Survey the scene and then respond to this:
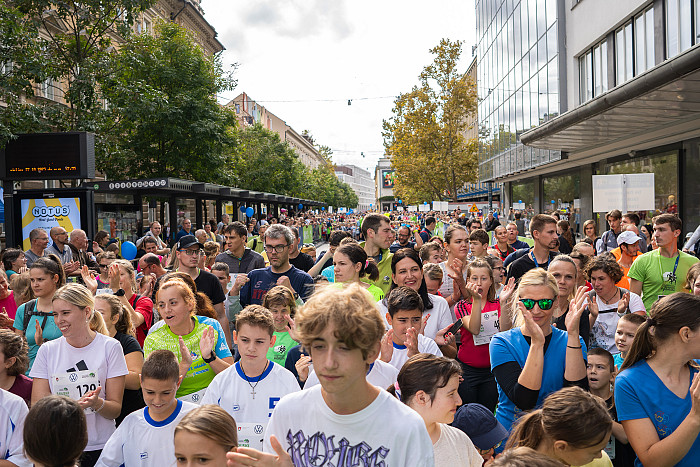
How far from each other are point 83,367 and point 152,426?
2.84ft

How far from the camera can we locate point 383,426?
7.04ft

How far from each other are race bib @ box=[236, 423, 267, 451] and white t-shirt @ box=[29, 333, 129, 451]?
40.0 inches

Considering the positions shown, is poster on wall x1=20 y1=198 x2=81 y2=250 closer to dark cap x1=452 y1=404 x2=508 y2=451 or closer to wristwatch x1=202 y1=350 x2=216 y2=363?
wristwatch x1=202 y1=350 x2=216 y2=363

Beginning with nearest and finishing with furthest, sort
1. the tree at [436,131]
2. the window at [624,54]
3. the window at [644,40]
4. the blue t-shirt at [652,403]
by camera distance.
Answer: the blue t-shirt at [652,403], the window at [644,40], the window at [624,54], the tree at [436,131]

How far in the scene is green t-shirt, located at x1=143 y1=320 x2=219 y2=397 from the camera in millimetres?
4652

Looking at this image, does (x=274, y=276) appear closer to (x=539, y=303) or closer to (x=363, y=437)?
(x=539, y=303)

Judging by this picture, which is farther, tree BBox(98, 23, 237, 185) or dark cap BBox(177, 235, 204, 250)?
tree BBox(98, 23, 237, 185)

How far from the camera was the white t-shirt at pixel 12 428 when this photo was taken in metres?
3.70

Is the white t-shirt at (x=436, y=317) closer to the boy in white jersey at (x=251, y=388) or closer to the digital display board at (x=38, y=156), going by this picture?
the boy in white jersey at (x=251, y=388)

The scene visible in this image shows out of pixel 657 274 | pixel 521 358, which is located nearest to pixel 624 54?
pixel 657 274

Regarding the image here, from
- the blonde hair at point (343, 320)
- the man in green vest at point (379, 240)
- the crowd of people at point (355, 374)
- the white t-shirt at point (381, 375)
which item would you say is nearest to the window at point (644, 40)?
the crowd of people at point (355, 374)

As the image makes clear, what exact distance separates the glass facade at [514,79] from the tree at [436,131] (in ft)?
5.54

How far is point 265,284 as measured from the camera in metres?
6.63

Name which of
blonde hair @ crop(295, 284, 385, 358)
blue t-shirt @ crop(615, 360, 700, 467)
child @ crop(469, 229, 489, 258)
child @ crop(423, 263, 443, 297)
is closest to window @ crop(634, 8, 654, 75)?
child @ crop(469, 229, 489, 258)
